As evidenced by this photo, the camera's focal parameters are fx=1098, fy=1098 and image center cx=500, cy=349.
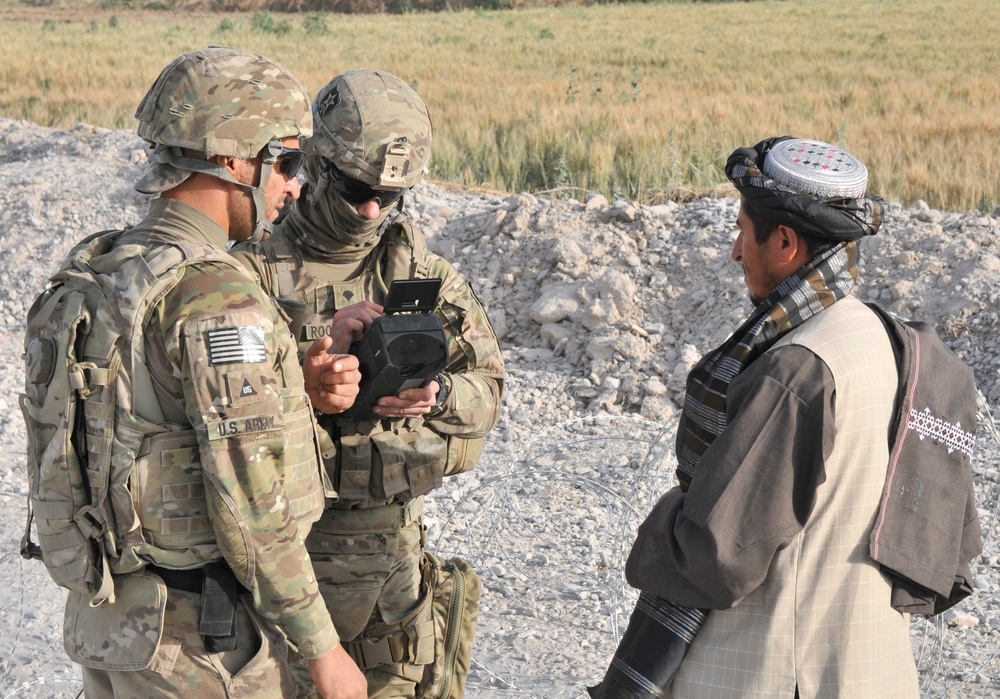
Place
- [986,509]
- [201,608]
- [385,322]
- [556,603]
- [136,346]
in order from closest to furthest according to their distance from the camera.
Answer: [136,346], [201,608], [385,322], [556,603], [986,509]

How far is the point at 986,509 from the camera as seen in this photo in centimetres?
565

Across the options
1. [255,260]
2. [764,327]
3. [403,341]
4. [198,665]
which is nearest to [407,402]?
[403,341]

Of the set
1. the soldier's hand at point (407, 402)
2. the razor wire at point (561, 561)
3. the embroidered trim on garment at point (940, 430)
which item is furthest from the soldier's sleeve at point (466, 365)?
the embroidered trim on garment at point (940, 430)

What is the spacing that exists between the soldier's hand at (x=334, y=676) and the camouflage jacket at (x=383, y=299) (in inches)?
27.6

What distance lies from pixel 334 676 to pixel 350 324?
2.83 ft

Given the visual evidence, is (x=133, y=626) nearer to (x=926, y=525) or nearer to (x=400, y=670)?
(x=400, y=670)

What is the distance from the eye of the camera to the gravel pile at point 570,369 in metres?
4.48

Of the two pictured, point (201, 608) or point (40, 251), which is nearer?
point (201, 608)

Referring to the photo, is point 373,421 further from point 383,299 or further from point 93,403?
point 93,403

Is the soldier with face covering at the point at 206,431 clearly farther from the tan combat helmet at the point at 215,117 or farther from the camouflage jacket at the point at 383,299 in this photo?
the camouflage jacket at the point at 383,299

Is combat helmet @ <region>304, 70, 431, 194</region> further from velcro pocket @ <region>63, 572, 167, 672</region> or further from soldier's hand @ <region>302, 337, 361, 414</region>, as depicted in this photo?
velcro pocket @ <region>63, 572, 167, 672</region>

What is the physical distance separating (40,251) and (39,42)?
15.9 meters

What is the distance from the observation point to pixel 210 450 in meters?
2.07

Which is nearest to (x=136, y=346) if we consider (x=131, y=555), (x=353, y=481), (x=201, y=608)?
(x=131, y=555)
